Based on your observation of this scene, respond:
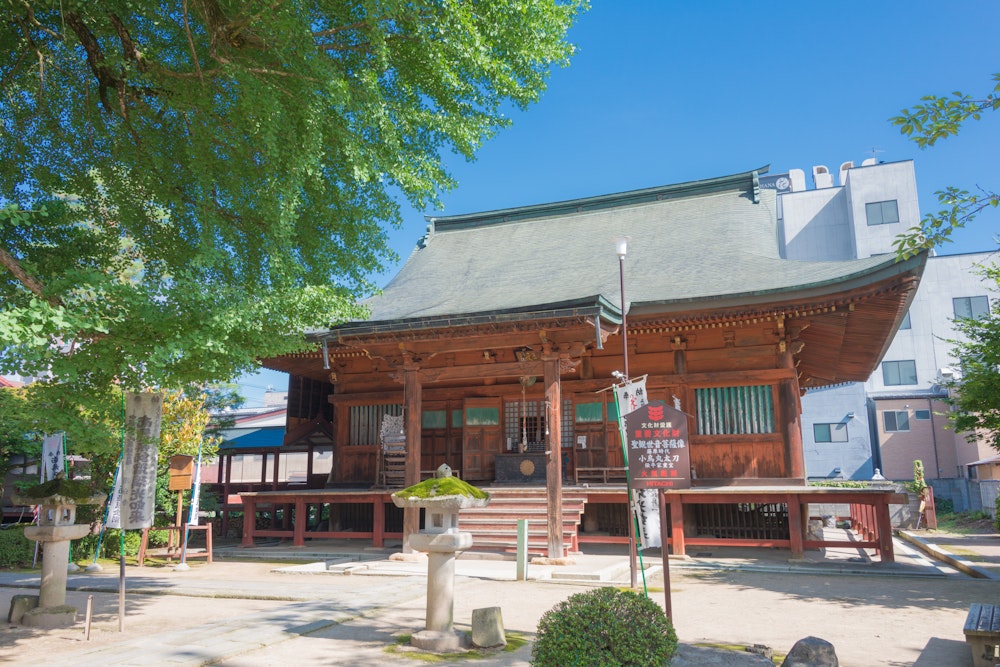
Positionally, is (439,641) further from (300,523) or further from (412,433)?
(300,523)

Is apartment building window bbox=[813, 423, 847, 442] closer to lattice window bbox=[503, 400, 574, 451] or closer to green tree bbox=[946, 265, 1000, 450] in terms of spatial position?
green tree bbox=[946, 265, 1000, 450]

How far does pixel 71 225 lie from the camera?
855 cm

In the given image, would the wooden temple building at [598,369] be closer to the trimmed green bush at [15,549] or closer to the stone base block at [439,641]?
the trimmed green bush at [15,549]

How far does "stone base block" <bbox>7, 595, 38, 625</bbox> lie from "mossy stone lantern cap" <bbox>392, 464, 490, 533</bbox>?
4.53m

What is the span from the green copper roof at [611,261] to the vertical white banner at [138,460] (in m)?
6.20

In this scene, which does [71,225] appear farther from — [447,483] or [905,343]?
[905,343]

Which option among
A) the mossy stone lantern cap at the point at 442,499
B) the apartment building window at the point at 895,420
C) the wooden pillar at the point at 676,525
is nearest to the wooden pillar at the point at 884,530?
the wooden pillar at the point at 676,525

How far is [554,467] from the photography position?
12727mm

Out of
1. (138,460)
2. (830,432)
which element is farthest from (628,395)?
(830,432)

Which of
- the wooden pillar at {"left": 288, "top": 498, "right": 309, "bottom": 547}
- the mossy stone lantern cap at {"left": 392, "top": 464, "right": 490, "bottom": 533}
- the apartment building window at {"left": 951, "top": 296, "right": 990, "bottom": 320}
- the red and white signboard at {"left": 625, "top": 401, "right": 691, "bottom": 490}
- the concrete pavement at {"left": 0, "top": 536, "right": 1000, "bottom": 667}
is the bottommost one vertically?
the concrete pavement at {"left": 0, "top": 536, "right": 1000, "bottom": 667}

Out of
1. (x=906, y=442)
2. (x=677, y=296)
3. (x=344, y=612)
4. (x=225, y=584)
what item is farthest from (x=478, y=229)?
(x=906, y=442)

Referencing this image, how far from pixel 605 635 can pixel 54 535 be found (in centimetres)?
662

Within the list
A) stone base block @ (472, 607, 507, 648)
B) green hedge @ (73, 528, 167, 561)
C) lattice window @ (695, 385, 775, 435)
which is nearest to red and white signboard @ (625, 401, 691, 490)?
stone base block @ (472, 607, 507, 648)

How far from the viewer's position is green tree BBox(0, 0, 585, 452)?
6633mm
